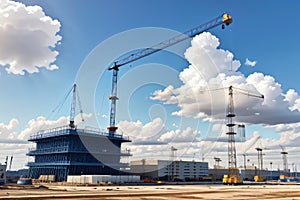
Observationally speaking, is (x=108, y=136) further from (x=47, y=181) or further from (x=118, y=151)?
(x=47, y=181)

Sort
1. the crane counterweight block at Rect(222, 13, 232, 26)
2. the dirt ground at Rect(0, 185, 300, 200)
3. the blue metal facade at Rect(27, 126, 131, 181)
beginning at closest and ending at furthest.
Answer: the dirt ground at Rect(0, 185, 300, 200)
the crane counterweight block at Rect(222, 13, 232, 26)
the blue metal facade at Rect(27, 126, 131, 181)

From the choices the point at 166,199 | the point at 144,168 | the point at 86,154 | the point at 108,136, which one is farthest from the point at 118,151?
the point at 166,199

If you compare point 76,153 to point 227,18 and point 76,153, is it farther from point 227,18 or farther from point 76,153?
point 227,18

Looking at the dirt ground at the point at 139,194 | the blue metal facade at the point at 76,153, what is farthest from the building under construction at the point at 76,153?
the dirt ground at the point at 139,194

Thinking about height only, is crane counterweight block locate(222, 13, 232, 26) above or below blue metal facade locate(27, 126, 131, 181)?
above

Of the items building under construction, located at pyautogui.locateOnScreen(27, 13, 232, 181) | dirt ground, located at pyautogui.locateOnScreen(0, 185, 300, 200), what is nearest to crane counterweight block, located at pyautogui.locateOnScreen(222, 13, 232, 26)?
building under construction, located at pyautogui.locateOnScreen(27, 13, 232, 181)

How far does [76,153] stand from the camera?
122938mm

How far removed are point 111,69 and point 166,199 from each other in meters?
136

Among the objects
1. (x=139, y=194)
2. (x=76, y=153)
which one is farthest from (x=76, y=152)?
(x=139, y=194)

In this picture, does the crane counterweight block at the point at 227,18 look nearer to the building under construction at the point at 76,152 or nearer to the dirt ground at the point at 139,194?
the building under construction at the point at 76,152

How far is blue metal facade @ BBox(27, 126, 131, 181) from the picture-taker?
121 m

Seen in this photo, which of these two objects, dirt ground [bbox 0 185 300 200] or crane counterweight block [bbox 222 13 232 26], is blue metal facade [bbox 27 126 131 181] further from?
crane counterweight block [bbox 222 13 232 26]

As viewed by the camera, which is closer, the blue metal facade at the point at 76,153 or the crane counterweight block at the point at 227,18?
the crane counterweight block at the point at 227,18

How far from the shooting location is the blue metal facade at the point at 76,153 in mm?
121250
